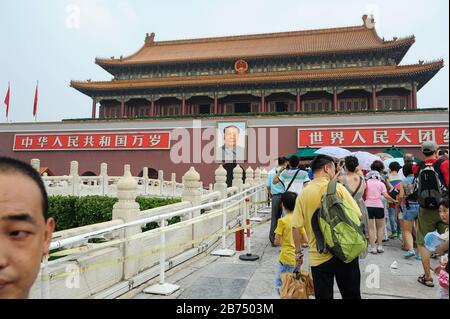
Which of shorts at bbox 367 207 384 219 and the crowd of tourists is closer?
the crowd of tourists

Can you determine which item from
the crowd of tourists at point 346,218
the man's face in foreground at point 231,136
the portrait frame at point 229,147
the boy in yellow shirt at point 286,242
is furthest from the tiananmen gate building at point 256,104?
the boy in yellow shirt at point 286,242

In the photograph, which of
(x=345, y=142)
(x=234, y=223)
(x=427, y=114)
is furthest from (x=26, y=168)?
(x=427, y=114)

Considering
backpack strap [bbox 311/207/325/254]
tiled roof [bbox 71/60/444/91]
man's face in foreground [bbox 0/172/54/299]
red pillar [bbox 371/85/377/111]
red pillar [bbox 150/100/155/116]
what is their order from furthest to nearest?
red pillar [bbox 150/100/155/116] → red pillar [bbox 371/85/377/111] → tiled roof [bbox 71/60/444/91] → backpack strap [bbox 311/207/325/254] → man's face in foreground [bbox 0/172/54/299]

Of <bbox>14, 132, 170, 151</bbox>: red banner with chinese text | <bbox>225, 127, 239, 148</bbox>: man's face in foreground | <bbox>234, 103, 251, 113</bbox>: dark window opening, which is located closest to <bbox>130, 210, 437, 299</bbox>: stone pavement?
<bbox>225, 127, 239, 148</bbox>: man's face in foreground

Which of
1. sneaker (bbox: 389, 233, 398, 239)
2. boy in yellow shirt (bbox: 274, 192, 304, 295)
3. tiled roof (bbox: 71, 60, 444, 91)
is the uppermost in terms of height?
tiled roof (bbox: 71, 60, 444, 91)

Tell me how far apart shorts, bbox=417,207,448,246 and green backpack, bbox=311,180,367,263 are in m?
1.87

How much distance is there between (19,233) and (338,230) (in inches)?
83.2

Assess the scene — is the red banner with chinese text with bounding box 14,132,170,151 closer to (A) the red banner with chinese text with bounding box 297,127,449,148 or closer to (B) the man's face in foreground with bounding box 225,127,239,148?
(B) the man's face in foreground with bounding box 225,127,239,148

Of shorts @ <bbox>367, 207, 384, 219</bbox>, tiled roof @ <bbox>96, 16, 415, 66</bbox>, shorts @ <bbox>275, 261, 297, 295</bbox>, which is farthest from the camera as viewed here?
tiled roof @ <bbox>96, 16, 415, 66</bbox>

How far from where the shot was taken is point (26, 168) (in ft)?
4.36

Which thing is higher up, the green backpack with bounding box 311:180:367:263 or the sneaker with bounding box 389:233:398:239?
the green backpack with bounding box 311:180:367:263

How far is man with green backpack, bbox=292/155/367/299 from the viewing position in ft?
7.94

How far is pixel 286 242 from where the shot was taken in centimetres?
359

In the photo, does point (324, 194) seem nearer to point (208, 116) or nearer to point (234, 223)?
point (234, 223)
